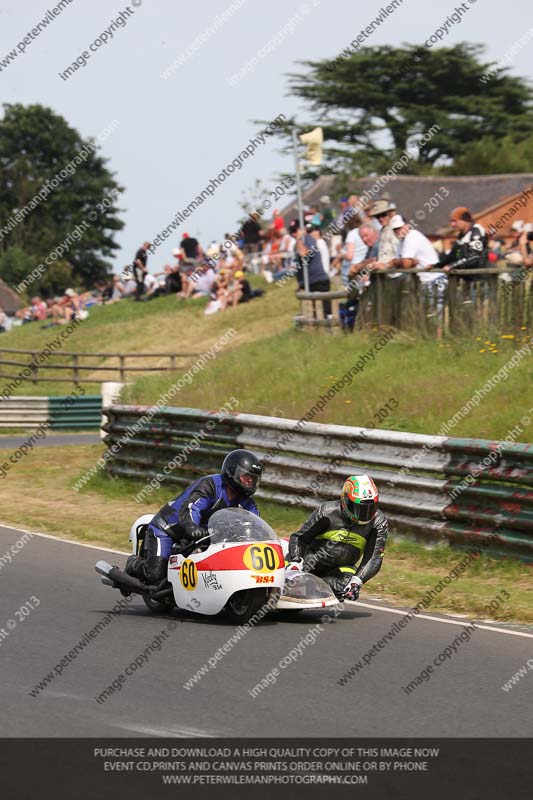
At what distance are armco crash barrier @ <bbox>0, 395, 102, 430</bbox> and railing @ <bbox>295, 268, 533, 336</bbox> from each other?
10.9m

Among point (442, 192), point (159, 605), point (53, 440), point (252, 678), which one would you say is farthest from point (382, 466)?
point (442, 192)

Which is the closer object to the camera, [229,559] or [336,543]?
[229,559]

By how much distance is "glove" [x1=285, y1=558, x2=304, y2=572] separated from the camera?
974 cm

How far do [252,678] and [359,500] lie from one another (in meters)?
2.48

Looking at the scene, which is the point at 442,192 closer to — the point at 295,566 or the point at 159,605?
the point at 159,605

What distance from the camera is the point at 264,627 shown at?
30.8ft

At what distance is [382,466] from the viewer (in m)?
13.2

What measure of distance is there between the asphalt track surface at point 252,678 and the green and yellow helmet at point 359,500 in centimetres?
78

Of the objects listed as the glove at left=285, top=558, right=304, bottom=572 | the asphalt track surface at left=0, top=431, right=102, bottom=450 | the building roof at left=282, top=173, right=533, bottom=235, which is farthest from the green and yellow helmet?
the building roof at left=282, top=173, right=533, bottom=235

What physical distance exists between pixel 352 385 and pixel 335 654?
8.12m

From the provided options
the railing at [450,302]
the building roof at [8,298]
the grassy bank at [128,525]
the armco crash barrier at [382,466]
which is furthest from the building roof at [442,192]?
the building roof at [8,298]
